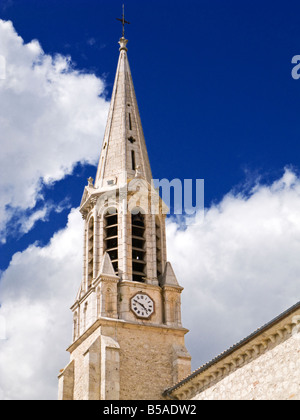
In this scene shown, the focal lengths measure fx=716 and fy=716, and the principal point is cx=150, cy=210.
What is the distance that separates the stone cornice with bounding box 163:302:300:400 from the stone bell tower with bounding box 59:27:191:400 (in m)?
3.00

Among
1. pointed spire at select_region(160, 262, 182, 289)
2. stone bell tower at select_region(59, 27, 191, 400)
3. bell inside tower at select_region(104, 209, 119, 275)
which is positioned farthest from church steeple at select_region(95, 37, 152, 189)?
pointed spire at select_region(160, 262, 182, 289)

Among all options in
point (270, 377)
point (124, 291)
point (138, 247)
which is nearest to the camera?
point (270, 377)

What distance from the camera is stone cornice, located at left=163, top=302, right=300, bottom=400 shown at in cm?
2153

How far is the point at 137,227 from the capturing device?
114 feet

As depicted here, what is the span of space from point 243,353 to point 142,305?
9.43m

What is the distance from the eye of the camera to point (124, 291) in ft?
106

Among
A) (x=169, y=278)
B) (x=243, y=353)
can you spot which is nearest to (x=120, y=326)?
(x=169, y=278)

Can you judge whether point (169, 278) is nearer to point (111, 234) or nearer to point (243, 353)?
point (111, 234)

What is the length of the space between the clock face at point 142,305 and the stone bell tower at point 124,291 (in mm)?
36

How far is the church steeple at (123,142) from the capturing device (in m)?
36.2

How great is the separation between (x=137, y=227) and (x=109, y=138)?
5812mm

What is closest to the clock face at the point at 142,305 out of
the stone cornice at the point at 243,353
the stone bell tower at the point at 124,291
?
the stone bell tower at the point at 124,291
